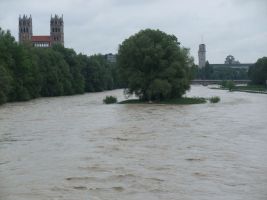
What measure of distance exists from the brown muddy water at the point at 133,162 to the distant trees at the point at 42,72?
37.9m

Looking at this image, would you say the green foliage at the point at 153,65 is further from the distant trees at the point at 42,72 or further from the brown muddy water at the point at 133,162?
the brown muddy water at the point at 133,162

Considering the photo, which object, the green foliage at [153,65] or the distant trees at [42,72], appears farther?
the distant trees at [42,72]

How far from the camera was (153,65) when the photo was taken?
217ft

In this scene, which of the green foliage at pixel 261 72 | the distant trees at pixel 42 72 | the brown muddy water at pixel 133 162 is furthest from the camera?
the green foliage at pixel 261 72

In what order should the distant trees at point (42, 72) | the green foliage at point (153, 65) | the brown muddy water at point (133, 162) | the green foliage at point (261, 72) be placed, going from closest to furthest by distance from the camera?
the brown muddy water at point (133, 162), the green foliage at point (153, 65), the distant trees at point (42, 72), the green foliage at point (261, 72)

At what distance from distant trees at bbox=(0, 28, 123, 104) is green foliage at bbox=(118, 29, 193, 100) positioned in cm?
442

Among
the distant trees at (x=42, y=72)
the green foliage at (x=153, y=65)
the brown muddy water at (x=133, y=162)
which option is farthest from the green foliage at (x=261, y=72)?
the brown muddy water at (x=133, y=162)

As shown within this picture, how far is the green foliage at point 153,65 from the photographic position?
64.6 m

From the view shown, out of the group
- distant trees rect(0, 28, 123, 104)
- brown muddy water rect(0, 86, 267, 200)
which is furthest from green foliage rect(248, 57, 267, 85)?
brown muddy water rect(0, 86, 267, 200)

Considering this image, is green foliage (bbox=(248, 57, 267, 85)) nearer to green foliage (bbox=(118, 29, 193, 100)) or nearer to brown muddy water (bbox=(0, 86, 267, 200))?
green foliage (bbox=(118, 29, 193, 100))

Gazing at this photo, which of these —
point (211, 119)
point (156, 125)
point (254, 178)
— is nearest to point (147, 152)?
point (254, 178)

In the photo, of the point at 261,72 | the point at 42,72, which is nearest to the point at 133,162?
the point at 42,72

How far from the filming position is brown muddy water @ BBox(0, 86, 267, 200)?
16.3 meters

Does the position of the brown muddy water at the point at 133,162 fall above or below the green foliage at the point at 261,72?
below
